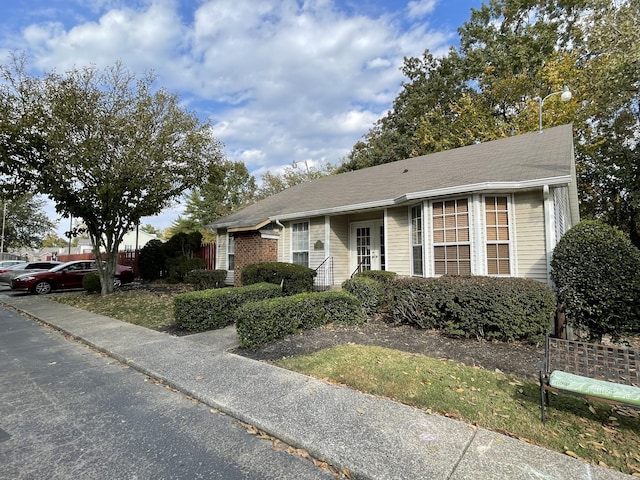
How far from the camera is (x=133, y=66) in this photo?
13.3m

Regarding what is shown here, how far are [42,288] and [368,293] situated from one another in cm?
1598

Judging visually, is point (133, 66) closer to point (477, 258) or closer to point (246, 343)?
point (246, 343)

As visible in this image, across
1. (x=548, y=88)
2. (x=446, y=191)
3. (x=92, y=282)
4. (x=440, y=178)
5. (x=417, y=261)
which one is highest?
(x=548, y=88)

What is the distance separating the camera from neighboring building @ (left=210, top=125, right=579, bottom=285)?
8.09 metres

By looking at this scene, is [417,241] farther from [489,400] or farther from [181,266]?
[181,266]

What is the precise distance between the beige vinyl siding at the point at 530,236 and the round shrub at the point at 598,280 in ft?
4.01

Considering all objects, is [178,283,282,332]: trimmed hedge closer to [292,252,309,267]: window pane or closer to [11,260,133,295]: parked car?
[292,252,309,267]: window pane

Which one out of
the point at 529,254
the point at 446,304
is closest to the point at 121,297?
the point at 446,304

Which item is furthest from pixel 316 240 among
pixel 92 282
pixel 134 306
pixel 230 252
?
pixel 92 282

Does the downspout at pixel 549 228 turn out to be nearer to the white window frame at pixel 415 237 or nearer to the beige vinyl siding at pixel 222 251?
the white window frame at pixel 415 237

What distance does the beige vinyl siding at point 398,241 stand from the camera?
10.3 meters

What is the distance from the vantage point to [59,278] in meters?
16.5

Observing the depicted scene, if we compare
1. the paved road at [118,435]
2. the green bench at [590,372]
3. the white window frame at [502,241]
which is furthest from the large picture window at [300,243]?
the green bench at [590,372]

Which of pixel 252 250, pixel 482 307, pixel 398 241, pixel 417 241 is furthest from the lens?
pixel 252 250
